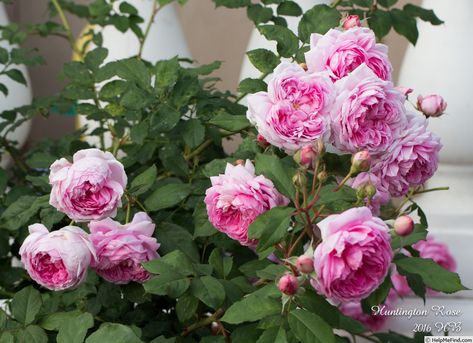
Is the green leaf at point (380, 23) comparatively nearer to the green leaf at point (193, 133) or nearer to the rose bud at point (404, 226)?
the green leaf at point (193, 133)

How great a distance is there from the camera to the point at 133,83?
0.81m

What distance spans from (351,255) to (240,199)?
0.36 feet

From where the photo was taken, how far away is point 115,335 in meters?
0.57

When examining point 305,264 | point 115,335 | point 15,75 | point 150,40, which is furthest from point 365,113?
point 150,40

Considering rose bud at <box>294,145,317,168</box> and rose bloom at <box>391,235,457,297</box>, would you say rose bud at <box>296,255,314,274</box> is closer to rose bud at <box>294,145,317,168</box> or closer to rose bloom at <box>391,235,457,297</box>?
rose bud at <box>294,145,317,168</box>

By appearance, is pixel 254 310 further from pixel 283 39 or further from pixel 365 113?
pixel 283 39

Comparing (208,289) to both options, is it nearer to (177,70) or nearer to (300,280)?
(300,280)

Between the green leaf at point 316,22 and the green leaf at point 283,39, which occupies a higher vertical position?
the green leaf at point 316,22

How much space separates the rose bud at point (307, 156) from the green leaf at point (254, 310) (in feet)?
0.30

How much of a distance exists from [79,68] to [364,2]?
317 mm

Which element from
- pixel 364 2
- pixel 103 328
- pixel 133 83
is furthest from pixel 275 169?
pixel 364 2

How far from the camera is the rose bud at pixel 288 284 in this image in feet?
1.67

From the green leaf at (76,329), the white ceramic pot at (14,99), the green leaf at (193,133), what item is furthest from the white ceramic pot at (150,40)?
the green leaf at (76,329)

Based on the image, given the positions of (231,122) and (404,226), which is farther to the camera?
(231,122)
